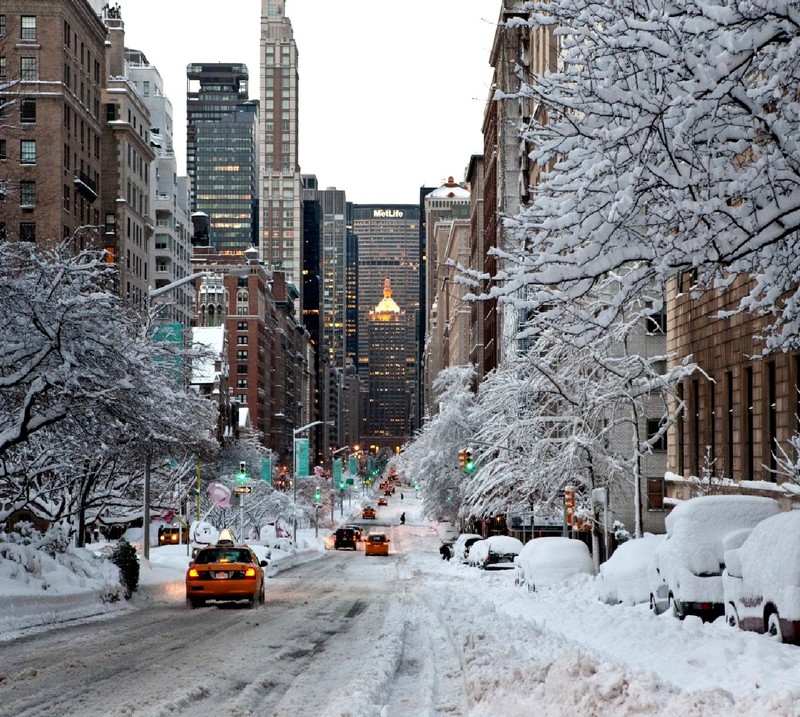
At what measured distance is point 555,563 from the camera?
32625 mm

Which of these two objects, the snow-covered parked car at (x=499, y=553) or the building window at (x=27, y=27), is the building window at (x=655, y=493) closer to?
the snow-covered parked car at (x=499, y=553)

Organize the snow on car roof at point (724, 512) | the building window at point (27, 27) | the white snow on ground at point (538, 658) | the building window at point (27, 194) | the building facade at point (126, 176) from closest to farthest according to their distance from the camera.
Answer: the white snow on ground at point (538, 658) → the snow on car roof at point (724, 512) → the building window at point (27, 194) → the building window at point (27, 27) → the building facade at point (126, 176)

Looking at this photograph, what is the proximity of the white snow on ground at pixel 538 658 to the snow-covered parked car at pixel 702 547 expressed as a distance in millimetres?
980

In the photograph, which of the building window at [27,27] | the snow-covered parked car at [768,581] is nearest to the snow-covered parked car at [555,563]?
the snow-covered parked car at [768,581]

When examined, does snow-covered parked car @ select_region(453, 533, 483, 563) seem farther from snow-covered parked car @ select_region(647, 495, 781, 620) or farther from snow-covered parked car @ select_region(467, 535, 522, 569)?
snow-covered parked car @ select_region(647, 495, 781, 620)

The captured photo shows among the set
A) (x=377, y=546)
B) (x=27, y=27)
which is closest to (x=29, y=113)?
(x=27, y=27)

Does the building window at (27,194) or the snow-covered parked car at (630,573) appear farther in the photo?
the building window at (27,194)

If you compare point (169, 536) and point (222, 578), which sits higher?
point (222, 578)

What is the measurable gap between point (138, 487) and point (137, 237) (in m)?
61.3

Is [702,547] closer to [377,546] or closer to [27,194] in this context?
[377,546]

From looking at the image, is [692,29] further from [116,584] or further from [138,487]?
[138,487]

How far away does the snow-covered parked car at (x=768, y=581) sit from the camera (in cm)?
1480

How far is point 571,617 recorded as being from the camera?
21.7 metres

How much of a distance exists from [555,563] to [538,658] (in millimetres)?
19468
